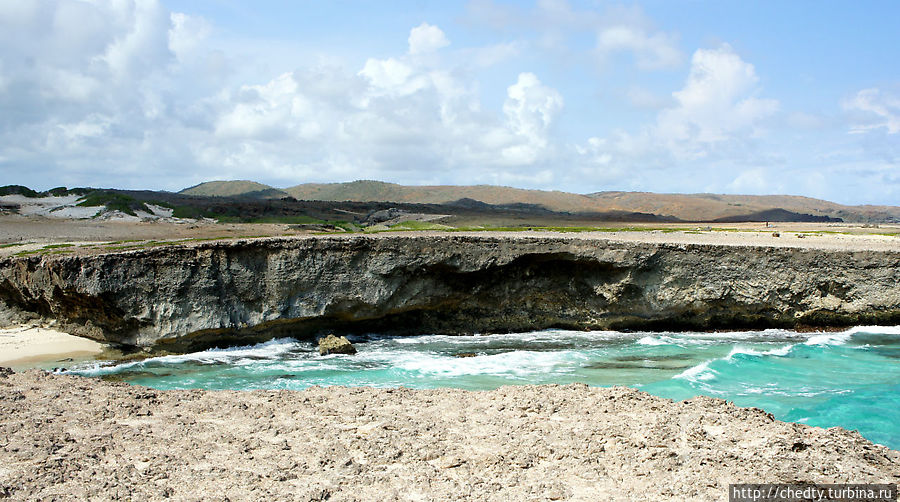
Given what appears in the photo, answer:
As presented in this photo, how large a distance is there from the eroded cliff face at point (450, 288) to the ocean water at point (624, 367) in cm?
79

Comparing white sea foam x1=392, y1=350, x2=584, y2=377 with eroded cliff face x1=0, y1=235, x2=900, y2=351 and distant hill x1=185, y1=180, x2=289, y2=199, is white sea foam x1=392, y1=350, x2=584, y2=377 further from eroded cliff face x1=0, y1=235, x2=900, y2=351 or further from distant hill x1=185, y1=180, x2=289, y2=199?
distant hill x1=185, y1=180, x2=289, y2=199

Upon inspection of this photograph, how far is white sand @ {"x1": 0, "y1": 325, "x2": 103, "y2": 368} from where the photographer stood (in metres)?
18.0

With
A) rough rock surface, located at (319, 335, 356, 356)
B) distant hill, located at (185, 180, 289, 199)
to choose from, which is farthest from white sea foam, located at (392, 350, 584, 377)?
distant hill, located at (185, 180, 289, 199)

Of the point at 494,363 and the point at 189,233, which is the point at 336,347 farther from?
the point at 189,233

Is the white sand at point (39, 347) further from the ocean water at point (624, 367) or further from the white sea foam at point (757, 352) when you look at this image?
the white sea foam at point (757, 352)

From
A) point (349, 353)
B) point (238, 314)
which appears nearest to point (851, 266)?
point (349, 353)

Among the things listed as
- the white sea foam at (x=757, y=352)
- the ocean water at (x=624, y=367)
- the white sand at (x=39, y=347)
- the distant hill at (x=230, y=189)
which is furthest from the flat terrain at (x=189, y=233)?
the distant hill at (x=230, y=189)

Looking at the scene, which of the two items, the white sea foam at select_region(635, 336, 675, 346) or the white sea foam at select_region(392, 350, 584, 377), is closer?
the white sea foam at select_region(392, 350, 584, 377)

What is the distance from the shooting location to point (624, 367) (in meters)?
17.2

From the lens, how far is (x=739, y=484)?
20.1 ft

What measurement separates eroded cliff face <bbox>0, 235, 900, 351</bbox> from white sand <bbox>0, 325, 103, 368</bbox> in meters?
0.51

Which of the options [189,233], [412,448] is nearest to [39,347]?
[189,233]

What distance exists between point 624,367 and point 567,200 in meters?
107

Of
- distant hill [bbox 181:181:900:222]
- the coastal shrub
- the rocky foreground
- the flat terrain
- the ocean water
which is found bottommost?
the ocean water
